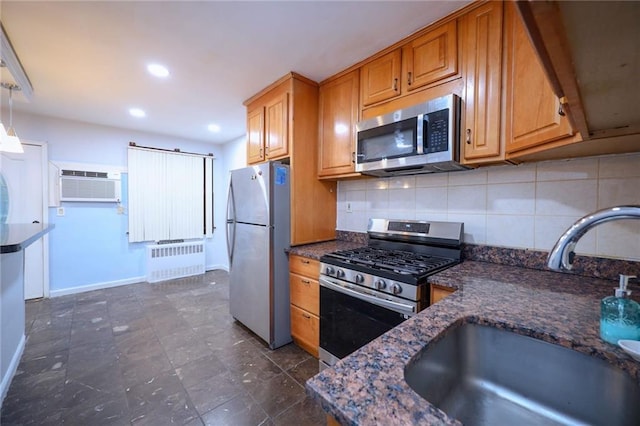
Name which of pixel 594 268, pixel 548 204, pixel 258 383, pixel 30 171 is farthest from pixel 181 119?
pixel 594 268

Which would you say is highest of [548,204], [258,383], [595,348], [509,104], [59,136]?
[59,136]

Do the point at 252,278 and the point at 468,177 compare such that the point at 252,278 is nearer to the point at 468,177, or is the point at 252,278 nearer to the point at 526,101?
the point at 468,177

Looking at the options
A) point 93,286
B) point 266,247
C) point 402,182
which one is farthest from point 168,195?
point 402,182

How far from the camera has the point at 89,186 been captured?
12.0ft

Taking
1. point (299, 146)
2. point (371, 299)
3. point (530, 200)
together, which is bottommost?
point (371, 299)

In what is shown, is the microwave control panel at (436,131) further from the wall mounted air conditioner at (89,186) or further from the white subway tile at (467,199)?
the wall mounted air conditioner at (89,186)

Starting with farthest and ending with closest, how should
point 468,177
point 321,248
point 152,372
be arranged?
1. point 321,248
2. point 152,372
3. point 468,177

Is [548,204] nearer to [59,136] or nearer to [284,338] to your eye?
[284,338]

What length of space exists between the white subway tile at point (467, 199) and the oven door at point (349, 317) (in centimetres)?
87

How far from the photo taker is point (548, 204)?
1.49 meters

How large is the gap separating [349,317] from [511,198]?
1.27 metres

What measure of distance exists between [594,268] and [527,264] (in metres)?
0.27

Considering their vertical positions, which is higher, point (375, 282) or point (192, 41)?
point (192, 41)

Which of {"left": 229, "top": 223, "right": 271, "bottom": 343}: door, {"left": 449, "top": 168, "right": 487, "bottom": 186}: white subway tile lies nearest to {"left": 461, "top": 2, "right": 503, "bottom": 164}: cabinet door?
{"left": 449, "top": 168, "right": 487, "bottom": 186}: white subway tile
